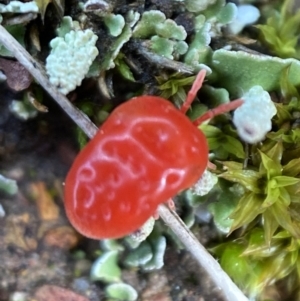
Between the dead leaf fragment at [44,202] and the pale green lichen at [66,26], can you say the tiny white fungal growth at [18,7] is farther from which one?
the dead leaf fragment at [44,202]

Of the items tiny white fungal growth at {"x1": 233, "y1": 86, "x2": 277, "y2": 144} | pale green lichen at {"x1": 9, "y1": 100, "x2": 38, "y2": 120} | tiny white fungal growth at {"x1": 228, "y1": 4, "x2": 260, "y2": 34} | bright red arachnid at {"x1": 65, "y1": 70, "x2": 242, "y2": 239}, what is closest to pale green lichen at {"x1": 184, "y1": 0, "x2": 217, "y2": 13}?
tiny white fungal growth at {"x1": 228, "y1": 4, "x2": 260, "y2": 34}

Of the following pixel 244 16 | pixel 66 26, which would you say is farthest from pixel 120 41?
pixel 244 16

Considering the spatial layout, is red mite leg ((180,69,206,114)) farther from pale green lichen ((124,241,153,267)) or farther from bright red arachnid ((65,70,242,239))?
pale green lichen ((124,241,153,267))

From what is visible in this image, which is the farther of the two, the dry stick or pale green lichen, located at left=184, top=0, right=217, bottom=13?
pale green lichen, located at left=184, top=0, right=217, bottom=13

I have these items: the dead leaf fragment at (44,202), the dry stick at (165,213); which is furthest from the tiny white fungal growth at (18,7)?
the dead leaf fragment at (44,202)

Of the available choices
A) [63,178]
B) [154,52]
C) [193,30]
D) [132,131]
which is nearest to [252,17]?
[193,30]

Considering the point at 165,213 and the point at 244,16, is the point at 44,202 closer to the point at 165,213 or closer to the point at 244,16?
the point at 165,213
